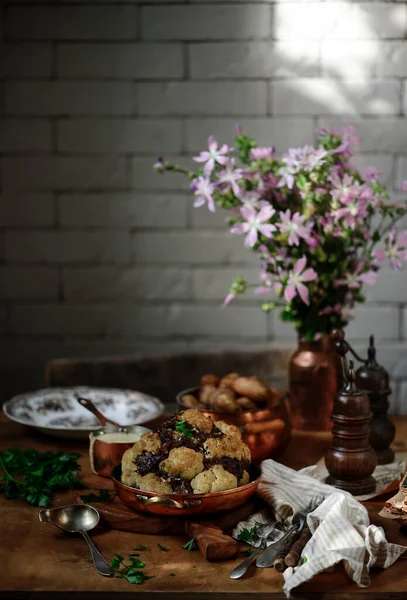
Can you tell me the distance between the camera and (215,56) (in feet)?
8.63

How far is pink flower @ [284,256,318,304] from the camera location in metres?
1.55

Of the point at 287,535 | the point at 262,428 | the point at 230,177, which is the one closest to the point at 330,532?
the point at 287,535

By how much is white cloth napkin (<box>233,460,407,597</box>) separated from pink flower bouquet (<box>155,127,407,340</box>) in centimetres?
45

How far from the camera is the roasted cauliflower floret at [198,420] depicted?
48.6 inches

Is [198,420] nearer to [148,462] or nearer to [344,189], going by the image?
[148,462]

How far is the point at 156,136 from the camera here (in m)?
2.67

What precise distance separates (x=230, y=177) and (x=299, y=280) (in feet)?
0.83

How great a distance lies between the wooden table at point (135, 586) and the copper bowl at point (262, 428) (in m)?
0.29

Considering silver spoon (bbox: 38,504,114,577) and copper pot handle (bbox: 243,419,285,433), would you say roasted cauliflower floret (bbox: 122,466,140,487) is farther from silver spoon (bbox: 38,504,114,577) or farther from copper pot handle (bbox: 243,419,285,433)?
copper pot handle (bbox: 243,419,285,433)

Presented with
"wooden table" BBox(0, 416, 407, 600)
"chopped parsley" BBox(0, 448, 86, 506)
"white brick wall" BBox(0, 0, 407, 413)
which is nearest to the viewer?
"wooden table" BBox(0, 416, 407, 600)

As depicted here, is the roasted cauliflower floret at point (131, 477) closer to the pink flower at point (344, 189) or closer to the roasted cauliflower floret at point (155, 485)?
the roasted cauliflower floret at point (155, 485)

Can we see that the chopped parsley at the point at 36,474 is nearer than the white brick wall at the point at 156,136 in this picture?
Yes

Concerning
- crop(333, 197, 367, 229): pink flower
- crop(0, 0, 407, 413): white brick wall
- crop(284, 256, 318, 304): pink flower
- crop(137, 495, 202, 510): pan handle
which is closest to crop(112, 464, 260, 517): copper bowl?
crop(137, 495, 202, 510): pan handle

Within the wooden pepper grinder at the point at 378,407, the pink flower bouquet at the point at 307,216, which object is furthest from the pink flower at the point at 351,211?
the wooden pepper grinder at the point at 378,407
